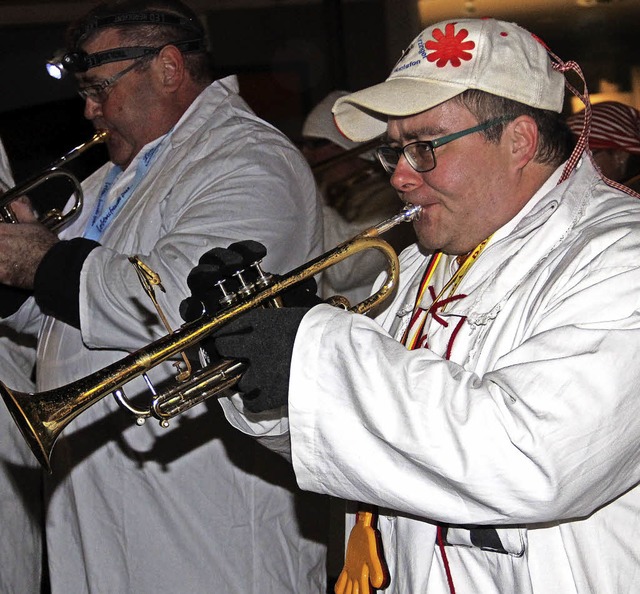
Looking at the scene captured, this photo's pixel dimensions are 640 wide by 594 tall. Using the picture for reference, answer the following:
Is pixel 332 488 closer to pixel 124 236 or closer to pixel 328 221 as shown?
pixel 124 236

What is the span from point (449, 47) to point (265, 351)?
0.66 metres

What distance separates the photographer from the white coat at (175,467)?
2.62 metres

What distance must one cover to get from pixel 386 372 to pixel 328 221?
2466mm

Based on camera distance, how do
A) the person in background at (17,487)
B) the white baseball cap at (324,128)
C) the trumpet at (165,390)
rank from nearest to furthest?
the trumpet at (165,390)
the person in background at (17,487)
the white baseball cap at (324,128)

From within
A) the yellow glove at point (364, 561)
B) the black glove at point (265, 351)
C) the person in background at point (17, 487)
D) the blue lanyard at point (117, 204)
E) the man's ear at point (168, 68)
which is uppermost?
the man's ear at point (168, 68)

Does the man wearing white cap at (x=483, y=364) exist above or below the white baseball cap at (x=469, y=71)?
below

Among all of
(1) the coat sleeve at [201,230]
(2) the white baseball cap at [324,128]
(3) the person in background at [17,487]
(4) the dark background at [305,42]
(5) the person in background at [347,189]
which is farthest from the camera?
(4) the dark background at [305,42]

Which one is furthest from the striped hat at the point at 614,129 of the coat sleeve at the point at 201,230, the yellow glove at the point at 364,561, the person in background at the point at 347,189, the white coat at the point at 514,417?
the yellow glove at the point at 364,561

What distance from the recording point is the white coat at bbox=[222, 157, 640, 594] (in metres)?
1.62

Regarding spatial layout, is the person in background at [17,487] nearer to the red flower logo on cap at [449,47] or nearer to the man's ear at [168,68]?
the man's ear at [168,68]

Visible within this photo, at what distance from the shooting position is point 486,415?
1.64 metres

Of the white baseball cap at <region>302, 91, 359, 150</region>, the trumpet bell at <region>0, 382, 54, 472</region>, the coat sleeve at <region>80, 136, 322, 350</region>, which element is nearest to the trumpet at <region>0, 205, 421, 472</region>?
the trumpet bell at <region>0, 382, 54, 472</region>

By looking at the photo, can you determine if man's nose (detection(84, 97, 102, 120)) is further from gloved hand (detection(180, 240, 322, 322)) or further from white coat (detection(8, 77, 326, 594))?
gloved hand (detection(180, 240, 322, 322))

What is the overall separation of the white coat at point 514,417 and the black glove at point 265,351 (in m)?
0.03
